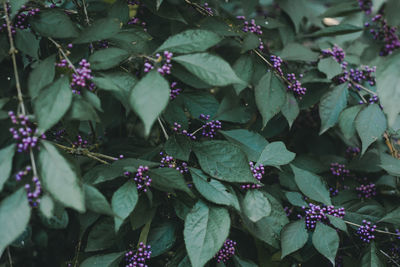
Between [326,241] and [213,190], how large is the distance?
0.42 metres

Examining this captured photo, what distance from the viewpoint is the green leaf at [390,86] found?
1138 mm

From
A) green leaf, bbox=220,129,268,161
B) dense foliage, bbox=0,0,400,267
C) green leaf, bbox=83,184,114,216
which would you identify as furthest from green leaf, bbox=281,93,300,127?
green leaf, bbox=83,184,114,216

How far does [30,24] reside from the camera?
1.35 metres

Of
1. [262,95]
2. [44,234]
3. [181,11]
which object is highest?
[181,11]

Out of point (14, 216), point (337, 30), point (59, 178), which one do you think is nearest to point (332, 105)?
point (337, 30)

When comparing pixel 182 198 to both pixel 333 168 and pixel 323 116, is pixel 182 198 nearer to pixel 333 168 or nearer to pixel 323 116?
pixel 323 116

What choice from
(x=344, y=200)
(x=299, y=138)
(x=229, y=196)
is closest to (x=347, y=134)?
(x=344, y=200)

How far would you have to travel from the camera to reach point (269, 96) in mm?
1457

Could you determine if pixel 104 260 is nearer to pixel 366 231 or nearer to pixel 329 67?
pixel 366 231

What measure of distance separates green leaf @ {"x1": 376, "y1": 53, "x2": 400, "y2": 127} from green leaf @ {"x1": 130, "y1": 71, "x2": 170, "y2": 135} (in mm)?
623

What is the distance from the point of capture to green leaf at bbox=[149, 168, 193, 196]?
1.16 m

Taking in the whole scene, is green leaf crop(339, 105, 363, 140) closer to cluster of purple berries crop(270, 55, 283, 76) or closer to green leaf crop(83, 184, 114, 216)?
cluster of purple berries crop(270, 55, 283, 76)

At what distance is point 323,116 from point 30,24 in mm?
1158

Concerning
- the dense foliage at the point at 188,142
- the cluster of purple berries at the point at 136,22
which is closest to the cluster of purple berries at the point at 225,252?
the dense foliage at the point at 188,142
